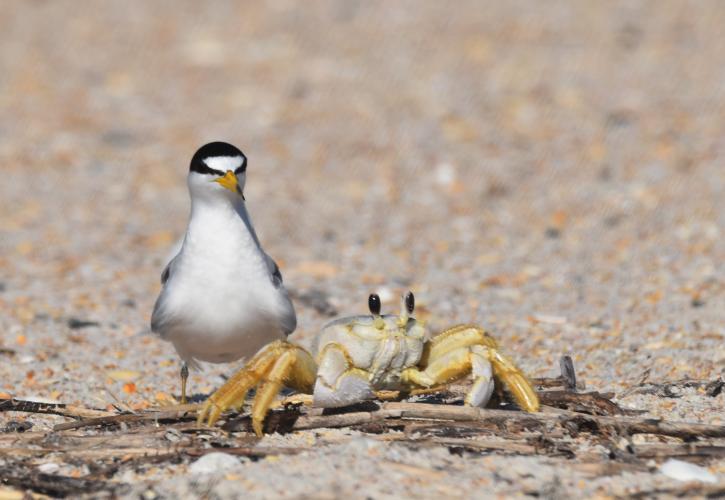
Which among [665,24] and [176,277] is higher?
[665,24]

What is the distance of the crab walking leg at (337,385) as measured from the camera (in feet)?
14.1

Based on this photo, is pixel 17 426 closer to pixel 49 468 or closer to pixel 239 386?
pixel 49 468

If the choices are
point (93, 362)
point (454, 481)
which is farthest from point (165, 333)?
point (454, 481)

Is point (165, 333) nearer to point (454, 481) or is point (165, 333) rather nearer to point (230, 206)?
point (230, 206)

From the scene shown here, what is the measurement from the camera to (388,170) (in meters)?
10.3

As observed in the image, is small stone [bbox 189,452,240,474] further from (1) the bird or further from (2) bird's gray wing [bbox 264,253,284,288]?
(2) bird's gray wing [bbox 264,253,284,288]

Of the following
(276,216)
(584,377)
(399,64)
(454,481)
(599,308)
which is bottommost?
(454,481)

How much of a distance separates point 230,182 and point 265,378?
1155 mm

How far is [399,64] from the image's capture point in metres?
12.7

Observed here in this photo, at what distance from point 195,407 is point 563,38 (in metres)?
9.35

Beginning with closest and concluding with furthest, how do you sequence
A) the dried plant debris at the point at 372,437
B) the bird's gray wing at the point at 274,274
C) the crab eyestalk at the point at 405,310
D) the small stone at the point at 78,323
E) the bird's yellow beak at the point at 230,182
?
the dried plant debris at the point at 372,437 < the crab eyestalk at the point at 405,310 < the bird's yellow beak at the point at 230,182 < the bird's gray wing at the point at 274,274 < the small stone at the point at 78,323

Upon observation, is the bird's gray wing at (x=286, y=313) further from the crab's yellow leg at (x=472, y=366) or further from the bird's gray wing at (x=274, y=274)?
the crab's yellow leg at (x=472, y=366)

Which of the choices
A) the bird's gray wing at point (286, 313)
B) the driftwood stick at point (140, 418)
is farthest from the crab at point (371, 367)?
the bird's gray wing at point (286, 313)

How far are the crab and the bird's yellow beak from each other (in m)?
0.87
